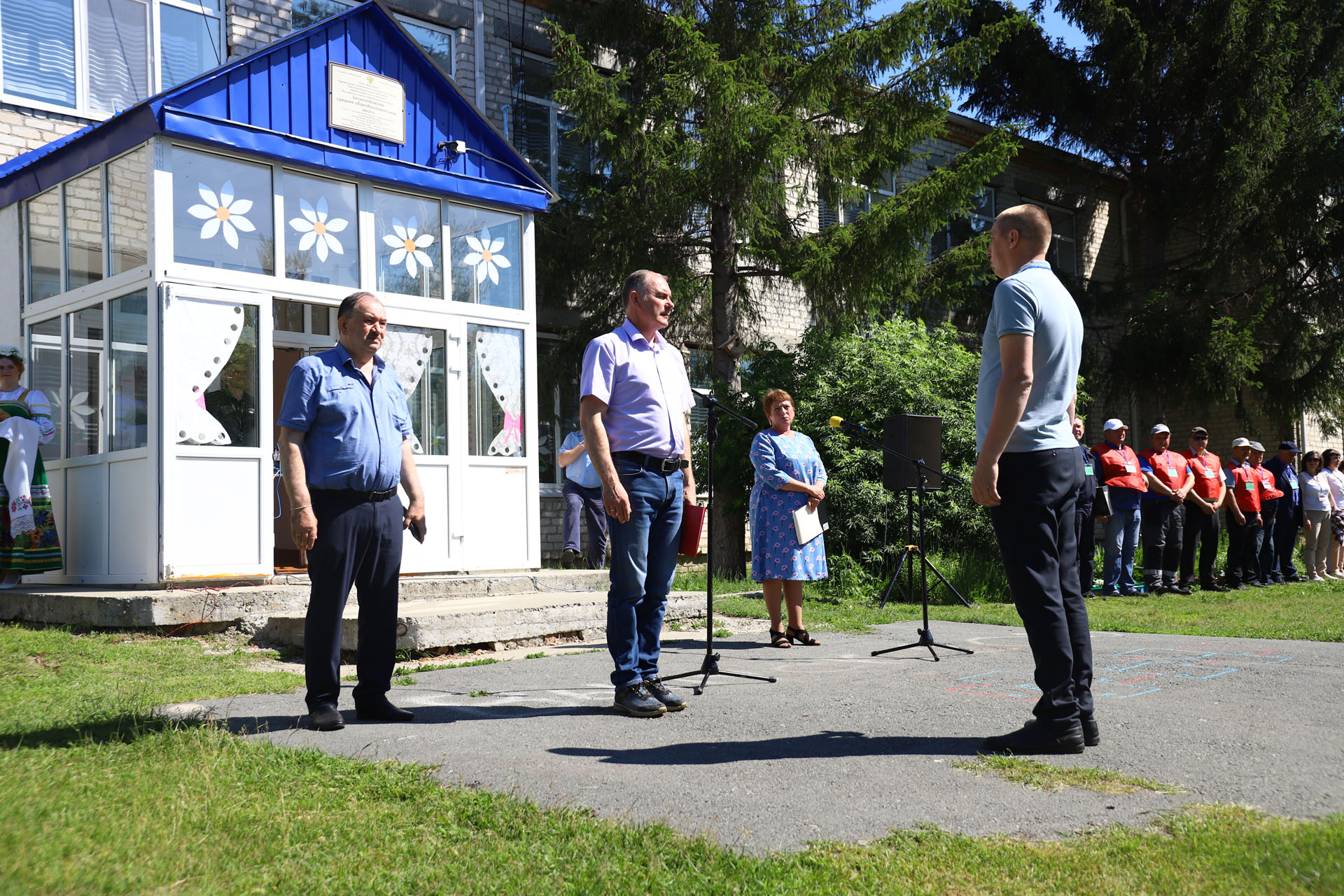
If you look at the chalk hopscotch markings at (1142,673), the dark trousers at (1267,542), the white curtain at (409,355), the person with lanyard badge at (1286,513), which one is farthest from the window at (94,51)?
→ the person with lanyard badge at (1286,513)

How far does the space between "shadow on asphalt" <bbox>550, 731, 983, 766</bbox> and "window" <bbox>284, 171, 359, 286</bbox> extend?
634cm

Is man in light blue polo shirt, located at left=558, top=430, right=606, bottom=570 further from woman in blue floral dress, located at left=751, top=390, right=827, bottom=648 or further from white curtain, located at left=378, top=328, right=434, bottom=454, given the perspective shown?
woman in blue floral dress, located at left=751, top=390, right=827, bottom=648

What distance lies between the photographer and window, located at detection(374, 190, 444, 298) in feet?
32.0

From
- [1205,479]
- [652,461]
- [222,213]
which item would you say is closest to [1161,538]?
[1205,479]

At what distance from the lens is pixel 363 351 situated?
190 inches

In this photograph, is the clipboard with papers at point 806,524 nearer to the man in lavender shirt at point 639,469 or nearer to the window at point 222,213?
the man in lavender shirt at point 639,469

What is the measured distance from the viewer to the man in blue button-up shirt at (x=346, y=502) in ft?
14.9

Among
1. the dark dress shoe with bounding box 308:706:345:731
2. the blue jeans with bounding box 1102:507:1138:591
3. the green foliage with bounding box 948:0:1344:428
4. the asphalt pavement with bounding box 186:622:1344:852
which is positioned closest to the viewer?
the asphalt pavement with bounding box 186:622:1344:852

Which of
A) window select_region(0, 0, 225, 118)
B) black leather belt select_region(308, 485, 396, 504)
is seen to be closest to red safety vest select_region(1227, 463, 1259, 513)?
black leather belt select_region(308, 485, 396, 504)

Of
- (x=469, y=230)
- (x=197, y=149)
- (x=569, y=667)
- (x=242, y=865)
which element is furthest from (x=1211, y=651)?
(x=197, y=149)

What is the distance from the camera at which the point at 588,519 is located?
42.8ft

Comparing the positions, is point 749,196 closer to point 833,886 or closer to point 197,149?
point 197,149

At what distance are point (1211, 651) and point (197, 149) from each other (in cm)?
842

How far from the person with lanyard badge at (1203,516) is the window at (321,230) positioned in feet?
33.8
